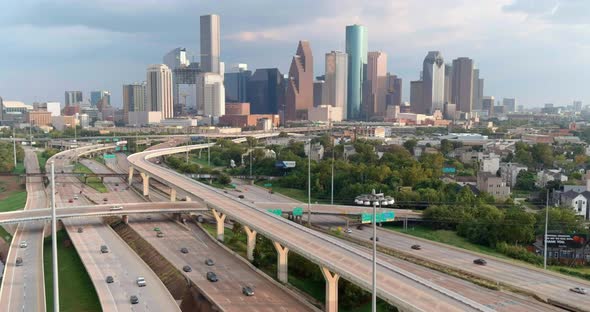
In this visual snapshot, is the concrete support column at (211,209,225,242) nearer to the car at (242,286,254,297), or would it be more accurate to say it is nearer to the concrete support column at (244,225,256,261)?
the concrete support column at (244,225,256,261)

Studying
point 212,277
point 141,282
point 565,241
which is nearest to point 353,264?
point 212,277

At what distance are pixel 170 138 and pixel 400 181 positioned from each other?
122925 millimetres

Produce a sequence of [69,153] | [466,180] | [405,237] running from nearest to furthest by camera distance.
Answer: [405,237]
[466,180]
[69,153]

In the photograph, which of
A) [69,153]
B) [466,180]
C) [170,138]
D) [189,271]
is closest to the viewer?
[189,271]

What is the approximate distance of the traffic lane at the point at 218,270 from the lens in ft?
112

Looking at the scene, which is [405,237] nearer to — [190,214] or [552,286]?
[552,286]

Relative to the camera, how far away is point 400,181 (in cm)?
7700

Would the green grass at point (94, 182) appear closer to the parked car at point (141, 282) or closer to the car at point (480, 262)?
the parked car at point (141, 282)

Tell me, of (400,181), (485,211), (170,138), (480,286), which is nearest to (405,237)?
(485,211)

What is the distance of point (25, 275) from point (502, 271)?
38.8 meters

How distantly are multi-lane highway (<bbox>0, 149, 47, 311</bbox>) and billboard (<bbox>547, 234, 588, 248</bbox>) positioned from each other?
141ft

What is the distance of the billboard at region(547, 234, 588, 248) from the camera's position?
4834cm

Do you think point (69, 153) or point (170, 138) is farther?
point (170, 138)

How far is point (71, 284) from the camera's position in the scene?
136ft
